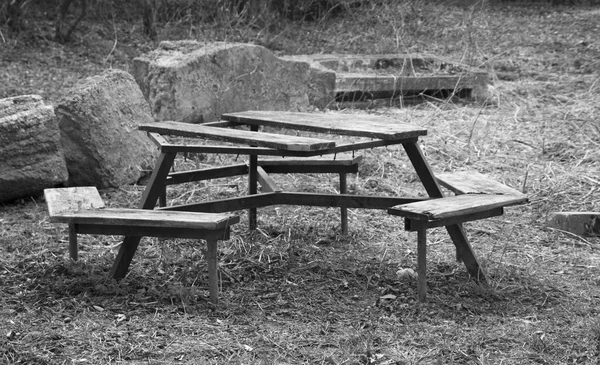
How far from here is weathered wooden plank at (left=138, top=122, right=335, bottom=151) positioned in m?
3.87

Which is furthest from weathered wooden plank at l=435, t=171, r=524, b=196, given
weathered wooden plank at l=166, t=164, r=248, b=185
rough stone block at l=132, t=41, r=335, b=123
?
rough stone block at l=132, t=41, r=335, b=123

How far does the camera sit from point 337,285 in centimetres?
430

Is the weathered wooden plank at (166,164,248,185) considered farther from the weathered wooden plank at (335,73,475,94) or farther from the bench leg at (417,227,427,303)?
the weathered wooden plank at (335,73,475,94)

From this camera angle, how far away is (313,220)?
544 centimetres

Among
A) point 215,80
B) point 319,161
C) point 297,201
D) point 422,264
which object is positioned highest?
point 215,80

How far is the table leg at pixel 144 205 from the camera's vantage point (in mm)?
4211

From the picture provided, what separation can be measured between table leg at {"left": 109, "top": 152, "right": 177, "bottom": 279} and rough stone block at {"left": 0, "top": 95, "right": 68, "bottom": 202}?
157cm

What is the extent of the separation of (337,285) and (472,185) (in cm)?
93

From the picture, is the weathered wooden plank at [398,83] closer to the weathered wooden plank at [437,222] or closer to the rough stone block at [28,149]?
the rough stone block at [28,149]

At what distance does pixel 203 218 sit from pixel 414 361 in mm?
1075

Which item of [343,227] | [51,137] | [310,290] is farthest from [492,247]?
[51,137]

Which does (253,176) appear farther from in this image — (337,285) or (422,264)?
(422,264)

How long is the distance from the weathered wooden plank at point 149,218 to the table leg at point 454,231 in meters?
0.97

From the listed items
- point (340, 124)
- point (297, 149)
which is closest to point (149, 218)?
point (297, 149)
